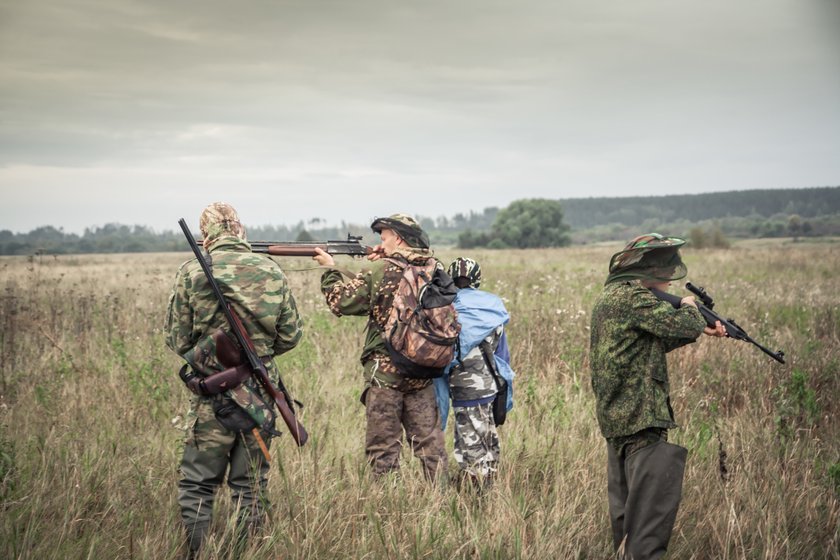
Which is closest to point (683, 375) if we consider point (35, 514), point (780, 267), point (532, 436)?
point (532, 436)

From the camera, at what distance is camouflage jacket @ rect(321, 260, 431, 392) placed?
4234 millimetres

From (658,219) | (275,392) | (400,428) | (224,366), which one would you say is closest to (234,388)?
(224,366)

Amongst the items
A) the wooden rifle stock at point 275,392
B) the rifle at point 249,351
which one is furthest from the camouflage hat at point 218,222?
the wooden rifle stock at point 275,392

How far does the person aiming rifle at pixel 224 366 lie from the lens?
3533 mm

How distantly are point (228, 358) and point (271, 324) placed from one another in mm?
359

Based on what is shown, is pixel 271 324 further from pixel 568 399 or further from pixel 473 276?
pixel 568 399

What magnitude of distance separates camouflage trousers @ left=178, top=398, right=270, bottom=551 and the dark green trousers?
2143 mm

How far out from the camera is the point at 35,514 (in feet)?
12.2

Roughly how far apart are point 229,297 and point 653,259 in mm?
2521

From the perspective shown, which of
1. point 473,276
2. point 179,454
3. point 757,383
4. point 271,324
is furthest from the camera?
point 757,383

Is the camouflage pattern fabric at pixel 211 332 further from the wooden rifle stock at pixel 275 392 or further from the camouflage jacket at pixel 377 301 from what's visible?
the camouflage jacket at pixel 377 301

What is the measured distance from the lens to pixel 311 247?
473 cm

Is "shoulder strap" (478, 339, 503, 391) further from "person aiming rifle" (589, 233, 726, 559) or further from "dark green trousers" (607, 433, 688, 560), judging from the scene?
"dark green trousers" (607, 433, 688, 560)

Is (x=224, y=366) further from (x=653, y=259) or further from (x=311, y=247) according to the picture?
(x=653, y=259)
